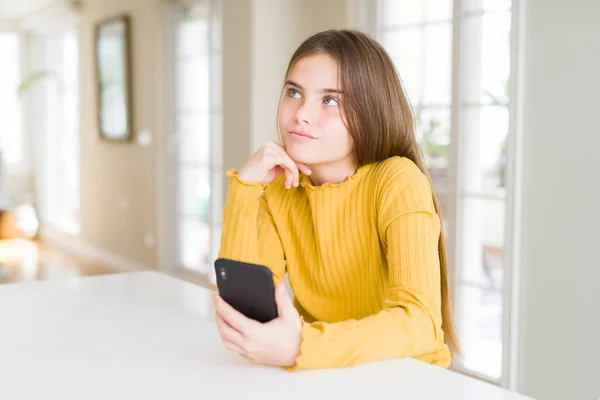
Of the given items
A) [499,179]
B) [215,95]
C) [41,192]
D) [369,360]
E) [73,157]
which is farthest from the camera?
[41,192]

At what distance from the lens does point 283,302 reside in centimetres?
103

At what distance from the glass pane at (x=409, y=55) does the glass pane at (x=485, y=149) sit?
0.41 m

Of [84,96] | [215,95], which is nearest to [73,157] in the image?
[84,96]

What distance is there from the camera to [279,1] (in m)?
4.14

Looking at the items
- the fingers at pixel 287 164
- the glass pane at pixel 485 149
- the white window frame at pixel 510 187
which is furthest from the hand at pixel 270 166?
the glass pane at pixel 485 149

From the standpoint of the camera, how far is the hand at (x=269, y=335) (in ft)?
3.33

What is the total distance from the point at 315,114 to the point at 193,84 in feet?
13.8

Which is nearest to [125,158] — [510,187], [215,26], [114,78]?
[114,78]

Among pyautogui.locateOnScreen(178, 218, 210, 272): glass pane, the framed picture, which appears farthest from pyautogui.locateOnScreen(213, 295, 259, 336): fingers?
the framed picture

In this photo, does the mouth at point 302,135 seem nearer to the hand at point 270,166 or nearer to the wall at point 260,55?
the hand at point 270,166

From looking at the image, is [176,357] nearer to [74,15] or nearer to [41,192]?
[74,15]

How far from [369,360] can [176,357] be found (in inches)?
11.3

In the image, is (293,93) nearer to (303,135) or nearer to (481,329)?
(303,135)

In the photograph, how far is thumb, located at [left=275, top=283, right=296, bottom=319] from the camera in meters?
1.02
